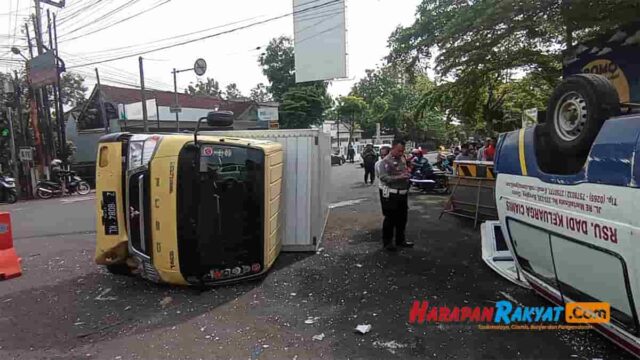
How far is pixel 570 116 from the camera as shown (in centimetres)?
303

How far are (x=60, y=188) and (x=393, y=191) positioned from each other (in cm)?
1709

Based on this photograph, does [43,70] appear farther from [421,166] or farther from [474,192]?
[474,192]

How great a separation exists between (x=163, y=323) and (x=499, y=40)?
23.7 feet

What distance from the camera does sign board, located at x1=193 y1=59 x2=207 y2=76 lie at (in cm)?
2133

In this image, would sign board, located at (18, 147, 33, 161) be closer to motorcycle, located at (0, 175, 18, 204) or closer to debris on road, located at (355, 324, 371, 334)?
motorcycle, located at (0, 175, 18, 204)

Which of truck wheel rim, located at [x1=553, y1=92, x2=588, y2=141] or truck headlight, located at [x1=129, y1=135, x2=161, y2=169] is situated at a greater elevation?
truck wheel rim, located at [x1=553, y1=92, x2=588, y2=141]

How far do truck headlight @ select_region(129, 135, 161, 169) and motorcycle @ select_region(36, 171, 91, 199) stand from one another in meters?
15.7

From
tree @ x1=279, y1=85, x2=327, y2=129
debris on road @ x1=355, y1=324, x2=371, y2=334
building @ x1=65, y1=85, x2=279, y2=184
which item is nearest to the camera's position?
debris on road @ x1=355, y1=324, x2=371, y2=334

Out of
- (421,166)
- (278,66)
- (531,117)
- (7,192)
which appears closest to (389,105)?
(278,66)

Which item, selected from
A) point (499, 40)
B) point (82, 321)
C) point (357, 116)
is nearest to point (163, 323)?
point (82, 321)

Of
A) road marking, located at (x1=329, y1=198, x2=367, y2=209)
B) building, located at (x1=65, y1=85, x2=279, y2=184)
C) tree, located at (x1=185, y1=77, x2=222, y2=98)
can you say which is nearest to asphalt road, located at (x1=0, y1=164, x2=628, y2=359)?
road marking, located at (x1=329, y1=198, x2=367, y2=209)

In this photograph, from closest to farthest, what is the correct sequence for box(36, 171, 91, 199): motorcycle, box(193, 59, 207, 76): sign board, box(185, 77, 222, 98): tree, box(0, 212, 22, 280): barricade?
box(0, 212, 22, 280): barricade < box(36, 171, 91, 199): motorcycle < box(193, 59, 207, 76): sign board < box(185, 77, 222, 98): tree

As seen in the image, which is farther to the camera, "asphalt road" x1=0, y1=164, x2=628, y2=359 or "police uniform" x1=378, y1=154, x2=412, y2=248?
"police uniform" x1=378, y1=154, x2=412, y2=248

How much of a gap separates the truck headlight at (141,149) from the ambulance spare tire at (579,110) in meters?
3.80
